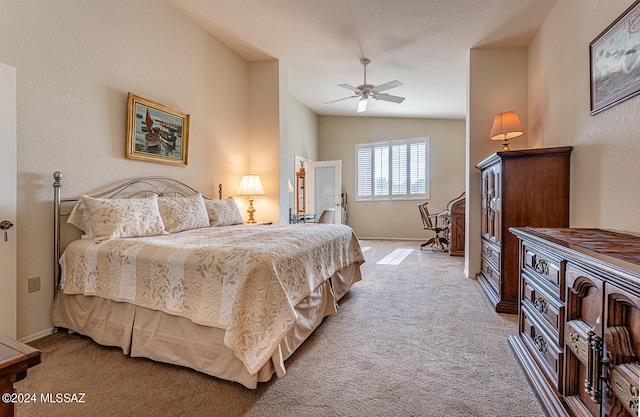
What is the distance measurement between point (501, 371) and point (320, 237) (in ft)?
4.84

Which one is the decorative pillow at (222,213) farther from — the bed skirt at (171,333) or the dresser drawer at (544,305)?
the dresser drawer at (544,305)

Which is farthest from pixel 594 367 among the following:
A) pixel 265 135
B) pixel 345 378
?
pixel 265 135

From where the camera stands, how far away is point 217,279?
5.62 ft

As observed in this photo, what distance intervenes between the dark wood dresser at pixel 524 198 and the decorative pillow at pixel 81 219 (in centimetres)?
342

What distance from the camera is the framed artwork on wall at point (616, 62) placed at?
5.93 feet

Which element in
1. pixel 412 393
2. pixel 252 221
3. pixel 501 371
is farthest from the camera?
pixel 252 221

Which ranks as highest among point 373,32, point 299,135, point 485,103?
point 373,32

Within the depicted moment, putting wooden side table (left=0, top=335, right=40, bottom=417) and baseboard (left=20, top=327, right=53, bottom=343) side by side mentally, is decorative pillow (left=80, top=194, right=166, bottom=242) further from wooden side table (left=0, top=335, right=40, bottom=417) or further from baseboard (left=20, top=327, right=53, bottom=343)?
wooden side table (left=0, top=335, right=40, bottom=417)

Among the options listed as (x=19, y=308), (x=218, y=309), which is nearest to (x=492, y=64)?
(x=218, y=309)

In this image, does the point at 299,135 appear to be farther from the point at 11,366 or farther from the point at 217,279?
the point at 11,366

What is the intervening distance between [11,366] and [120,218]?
189cm

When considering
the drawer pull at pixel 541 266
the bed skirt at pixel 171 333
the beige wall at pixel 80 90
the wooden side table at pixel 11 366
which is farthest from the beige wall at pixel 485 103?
the wooden side table at pixel 11 366

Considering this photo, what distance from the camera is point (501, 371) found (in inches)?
71.1

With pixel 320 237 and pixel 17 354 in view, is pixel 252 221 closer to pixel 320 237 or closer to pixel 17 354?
pixel 320 237
